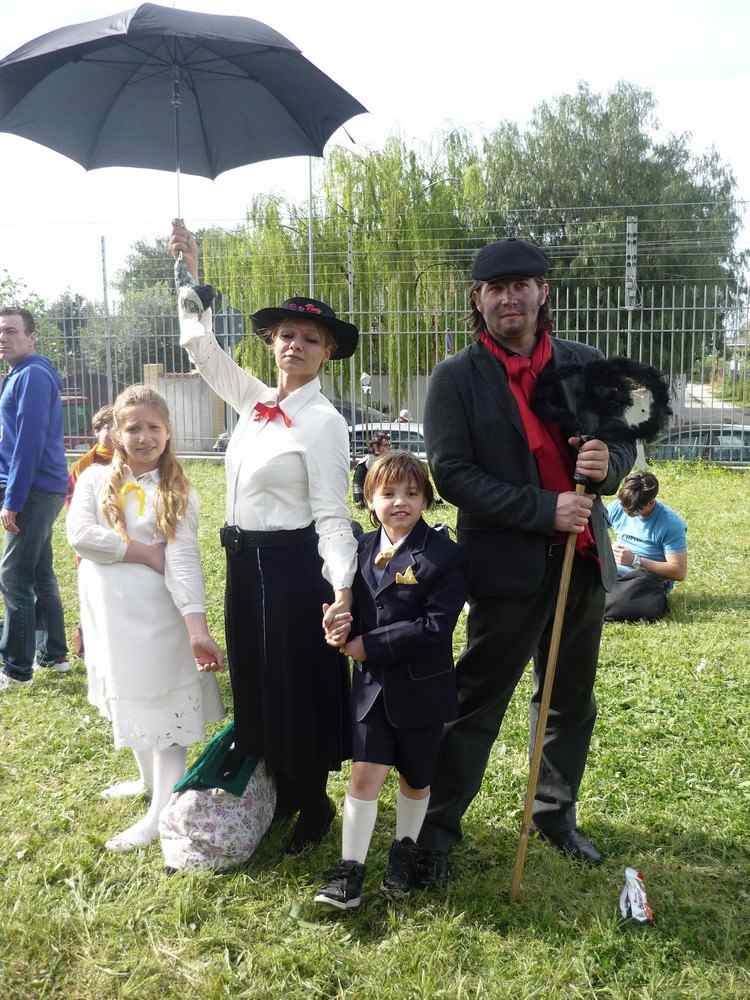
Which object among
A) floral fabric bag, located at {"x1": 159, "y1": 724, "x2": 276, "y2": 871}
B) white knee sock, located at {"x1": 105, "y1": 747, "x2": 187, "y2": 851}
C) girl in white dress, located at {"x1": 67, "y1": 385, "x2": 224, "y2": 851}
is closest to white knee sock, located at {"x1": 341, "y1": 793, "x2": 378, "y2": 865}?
floral fabric bag, located at {"x1": 159, "y1": 724, "x2": 276, "y2": 871}

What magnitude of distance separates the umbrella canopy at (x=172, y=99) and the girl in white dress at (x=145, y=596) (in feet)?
4.17

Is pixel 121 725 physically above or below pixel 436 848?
above

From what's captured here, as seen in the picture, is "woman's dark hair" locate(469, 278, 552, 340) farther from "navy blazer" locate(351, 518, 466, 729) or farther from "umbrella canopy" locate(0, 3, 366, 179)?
"umbrella canopy" locate(0, 3, 366, 179)

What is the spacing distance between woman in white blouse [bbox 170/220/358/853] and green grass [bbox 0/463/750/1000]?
54cm

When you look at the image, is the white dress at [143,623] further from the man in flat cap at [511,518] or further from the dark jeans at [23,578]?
the dark jeans at [23,578]

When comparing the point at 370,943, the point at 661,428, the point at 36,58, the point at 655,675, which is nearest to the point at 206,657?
the point at 370,943

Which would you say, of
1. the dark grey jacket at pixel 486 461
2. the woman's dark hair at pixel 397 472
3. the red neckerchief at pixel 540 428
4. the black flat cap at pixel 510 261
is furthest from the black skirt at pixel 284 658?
the black flat cap at pixel 510 261

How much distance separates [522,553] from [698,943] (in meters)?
1.38

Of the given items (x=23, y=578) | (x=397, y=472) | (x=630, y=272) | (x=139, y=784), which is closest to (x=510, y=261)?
(x=397, y=472)

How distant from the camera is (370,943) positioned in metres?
3.01

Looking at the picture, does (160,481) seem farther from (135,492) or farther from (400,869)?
(400,869)

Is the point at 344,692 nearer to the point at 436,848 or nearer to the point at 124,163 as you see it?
the point at 436,848

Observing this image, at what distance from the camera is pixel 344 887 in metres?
3.16

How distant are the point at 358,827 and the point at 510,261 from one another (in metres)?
2.01
